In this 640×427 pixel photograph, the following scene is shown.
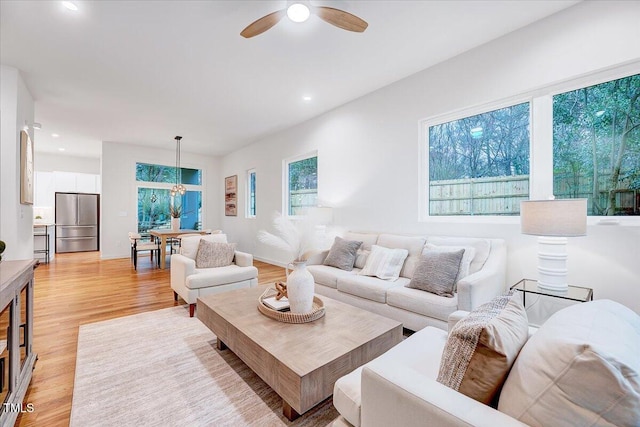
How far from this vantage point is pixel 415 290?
252cm

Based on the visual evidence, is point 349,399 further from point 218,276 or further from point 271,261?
point 271,261

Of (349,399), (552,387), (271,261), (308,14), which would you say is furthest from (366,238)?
(271,261)

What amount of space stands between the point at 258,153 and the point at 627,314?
6506 millimetres

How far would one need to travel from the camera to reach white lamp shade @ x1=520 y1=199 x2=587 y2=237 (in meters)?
2.01

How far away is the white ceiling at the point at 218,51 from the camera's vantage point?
2416 mm

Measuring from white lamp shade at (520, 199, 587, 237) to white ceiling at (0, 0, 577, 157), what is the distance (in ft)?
5.67

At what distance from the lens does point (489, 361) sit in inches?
33.1

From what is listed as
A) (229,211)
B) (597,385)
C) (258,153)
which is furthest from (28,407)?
(229,211)

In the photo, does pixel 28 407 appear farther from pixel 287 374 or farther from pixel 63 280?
pixel 63 280

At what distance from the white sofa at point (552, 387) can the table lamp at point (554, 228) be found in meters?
1.23

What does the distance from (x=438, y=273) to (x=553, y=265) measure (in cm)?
85

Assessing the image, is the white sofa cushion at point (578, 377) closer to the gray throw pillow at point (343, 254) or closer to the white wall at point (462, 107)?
the white wall at point (462, 107)

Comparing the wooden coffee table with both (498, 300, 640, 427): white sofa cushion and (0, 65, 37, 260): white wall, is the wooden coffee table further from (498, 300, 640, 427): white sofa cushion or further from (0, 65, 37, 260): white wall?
(0, 65, 37, 260): white wall

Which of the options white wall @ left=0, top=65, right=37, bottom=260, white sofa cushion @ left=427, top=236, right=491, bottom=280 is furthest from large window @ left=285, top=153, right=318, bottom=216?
white wall @ left=0, top=65, right=37, bottom=260
